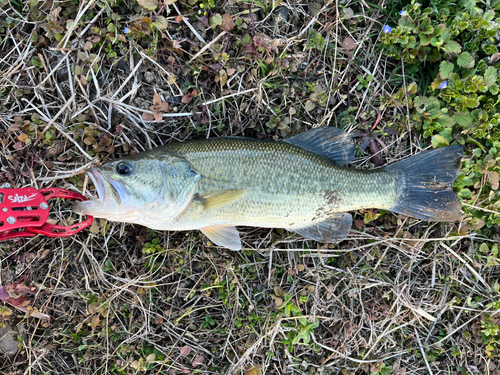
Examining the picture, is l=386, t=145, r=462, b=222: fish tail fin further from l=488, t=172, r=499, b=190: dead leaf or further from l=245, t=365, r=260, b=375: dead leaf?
l=245, t=365, r=260, b=375: dead leaf

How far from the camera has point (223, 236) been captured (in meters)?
Answer: 2.88

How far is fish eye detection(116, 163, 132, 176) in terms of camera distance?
8.33 ft

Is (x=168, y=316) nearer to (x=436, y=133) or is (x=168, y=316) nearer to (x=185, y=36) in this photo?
(x=185, y=36)

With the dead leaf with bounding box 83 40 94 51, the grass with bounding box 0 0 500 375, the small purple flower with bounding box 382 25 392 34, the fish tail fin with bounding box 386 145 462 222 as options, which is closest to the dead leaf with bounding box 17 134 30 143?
the grass with bounding box 0 0 500 375

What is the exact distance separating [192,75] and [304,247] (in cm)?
198

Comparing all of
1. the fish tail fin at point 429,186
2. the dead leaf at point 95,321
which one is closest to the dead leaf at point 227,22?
the fish tail fin at point 429,186

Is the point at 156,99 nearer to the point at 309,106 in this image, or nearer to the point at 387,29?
the point at 309,106

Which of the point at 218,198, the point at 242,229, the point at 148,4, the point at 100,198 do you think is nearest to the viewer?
the point at 100,198

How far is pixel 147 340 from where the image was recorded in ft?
10.2

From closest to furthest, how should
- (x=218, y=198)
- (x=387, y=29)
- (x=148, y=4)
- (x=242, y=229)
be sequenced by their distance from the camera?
(x=218, y=198), (x=148, y=4), (x=387, y=29), (x=242, y=229)

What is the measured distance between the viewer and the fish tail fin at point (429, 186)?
2.89 meters

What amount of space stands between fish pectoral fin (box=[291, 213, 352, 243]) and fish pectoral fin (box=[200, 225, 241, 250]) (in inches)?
21.6

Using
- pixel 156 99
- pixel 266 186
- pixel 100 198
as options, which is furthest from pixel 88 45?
pixel 266 186

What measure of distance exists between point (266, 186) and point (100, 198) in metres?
1.32
